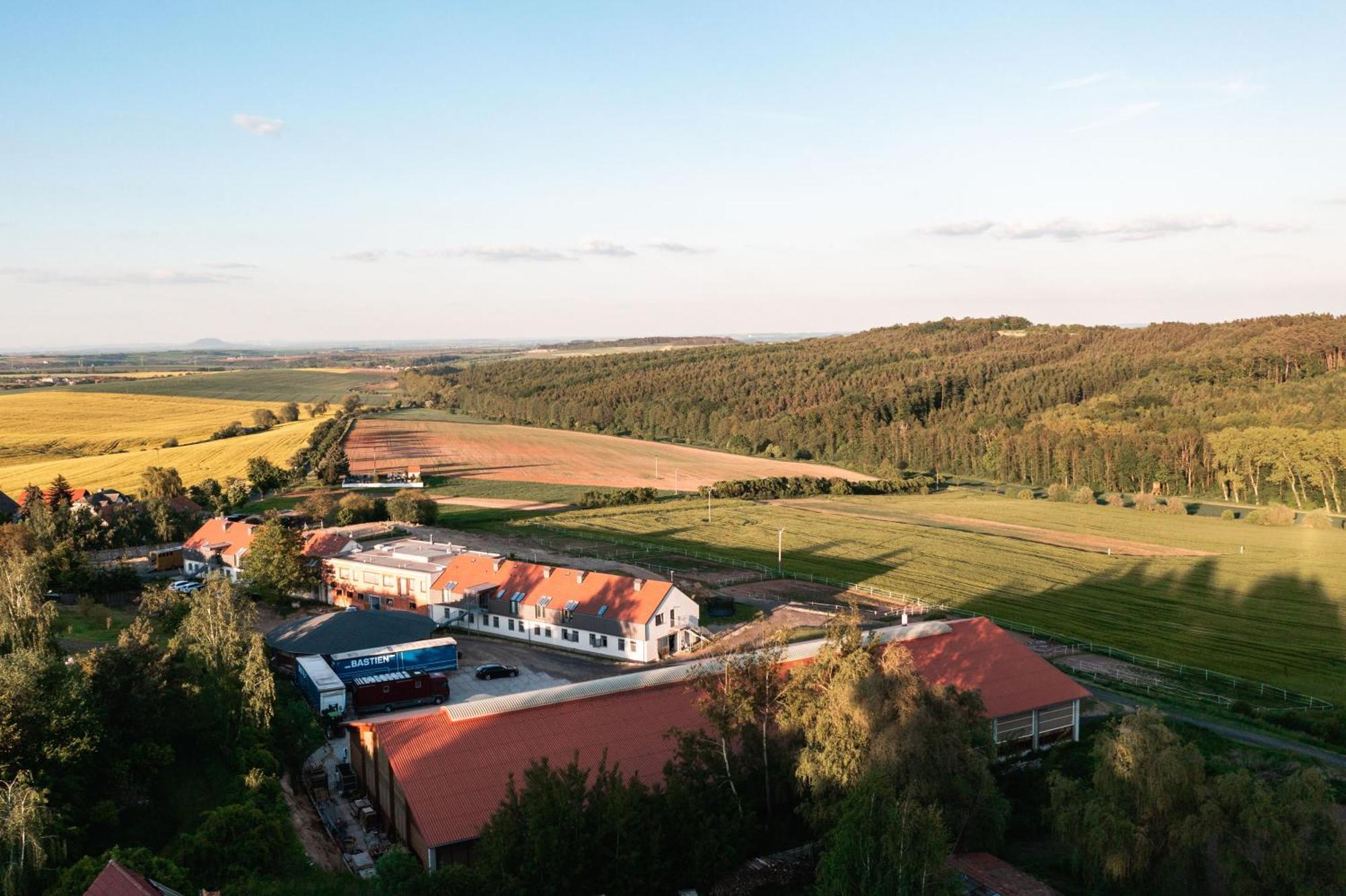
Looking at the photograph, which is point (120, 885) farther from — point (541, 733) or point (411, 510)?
point (411, 510)

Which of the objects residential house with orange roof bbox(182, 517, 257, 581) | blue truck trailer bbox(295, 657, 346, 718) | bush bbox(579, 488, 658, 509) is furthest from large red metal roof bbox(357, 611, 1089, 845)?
bush bbox(579, 488, 658, 509)

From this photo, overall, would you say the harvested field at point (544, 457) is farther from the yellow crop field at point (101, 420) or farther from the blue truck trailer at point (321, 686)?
the blue truck trailer at point (321, 686)

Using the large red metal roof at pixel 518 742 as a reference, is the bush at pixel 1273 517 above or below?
below

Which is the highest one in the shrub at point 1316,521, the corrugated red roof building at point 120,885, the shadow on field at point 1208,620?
the corrugated red roof building at point 120,885

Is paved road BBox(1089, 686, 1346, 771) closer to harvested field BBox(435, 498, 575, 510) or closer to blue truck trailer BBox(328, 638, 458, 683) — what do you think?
blue truck trailer BBox(328, 638, 458, 683)

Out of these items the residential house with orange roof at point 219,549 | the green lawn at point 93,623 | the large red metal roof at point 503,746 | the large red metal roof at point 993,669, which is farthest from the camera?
the residential house with orange roof at point 219,549

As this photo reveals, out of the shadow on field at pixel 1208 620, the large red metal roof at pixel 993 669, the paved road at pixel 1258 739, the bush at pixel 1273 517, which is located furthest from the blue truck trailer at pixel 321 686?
the bush at pixel 1273 517

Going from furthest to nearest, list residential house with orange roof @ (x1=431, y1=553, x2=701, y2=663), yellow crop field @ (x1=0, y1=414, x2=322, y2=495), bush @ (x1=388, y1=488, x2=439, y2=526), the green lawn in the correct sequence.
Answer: yellow crop field @ (x1=0, y1=414, x2=322, y2=495) < bush @ (x1=388, y1=488, x2=439, y2=526) < residential house with orange roof @ (x1=431, y1=553, x2=701, y2=663) < the green lawn
